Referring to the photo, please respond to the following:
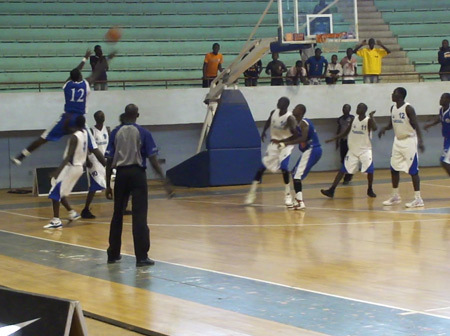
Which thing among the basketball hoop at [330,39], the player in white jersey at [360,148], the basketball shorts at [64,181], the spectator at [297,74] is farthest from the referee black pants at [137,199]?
the spectator at [297,74]

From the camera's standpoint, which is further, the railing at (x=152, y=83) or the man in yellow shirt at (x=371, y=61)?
the man in yellow shirt at (x=371, y=61)

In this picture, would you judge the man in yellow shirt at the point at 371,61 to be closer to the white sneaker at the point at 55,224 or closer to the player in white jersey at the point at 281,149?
the player in white jersey at the point at 281,149

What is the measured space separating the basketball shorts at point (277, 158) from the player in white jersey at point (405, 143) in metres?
1.80

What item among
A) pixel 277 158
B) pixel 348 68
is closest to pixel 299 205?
pixel 277 158

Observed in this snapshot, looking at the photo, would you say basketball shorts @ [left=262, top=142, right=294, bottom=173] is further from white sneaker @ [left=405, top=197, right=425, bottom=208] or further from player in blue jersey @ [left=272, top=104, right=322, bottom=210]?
white sneaker @ [left=405, top=197, right=425, bottom=208]

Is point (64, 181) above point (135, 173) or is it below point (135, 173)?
below

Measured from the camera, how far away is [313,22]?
722 inches

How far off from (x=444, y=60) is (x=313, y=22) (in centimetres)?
755

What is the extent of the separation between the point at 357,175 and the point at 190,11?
7.47 metres

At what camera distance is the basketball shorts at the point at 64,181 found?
13883 mm

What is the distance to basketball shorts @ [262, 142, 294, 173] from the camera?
1580cm

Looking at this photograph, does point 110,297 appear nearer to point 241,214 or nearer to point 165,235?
point 165,235

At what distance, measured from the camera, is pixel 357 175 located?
2370 cm

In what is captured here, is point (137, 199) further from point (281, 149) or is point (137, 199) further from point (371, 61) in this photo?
point (371, 61)
